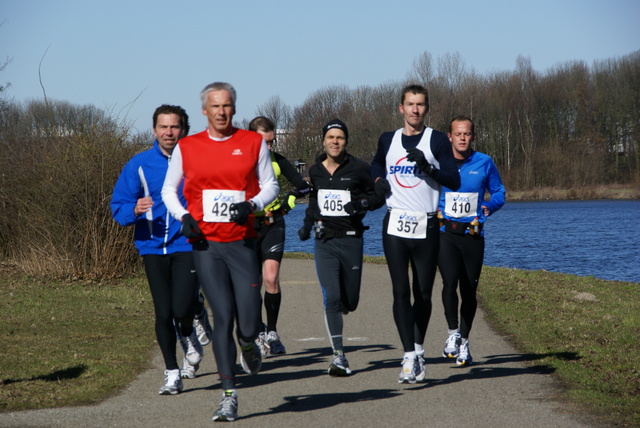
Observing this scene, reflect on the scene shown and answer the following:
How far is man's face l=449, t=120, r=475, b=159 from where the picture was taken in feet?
27.2

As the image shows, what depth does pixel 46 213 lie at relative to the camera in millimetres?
15836

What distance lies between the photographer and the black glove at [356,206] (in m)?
7.59

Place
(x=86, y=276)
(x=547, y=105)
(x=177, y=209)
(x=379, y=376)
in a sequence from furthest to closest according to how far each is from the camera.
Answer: (x=547, y=105), (x=86, y=276), (x=379, y=376), (x=177, y=209)

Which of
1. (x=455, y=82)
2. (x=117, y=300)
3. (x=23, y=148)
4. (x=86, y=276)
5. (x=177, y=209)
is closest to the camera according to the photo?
(x=177, y=209)

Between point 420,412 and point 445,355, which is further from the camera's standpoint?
point 445,355

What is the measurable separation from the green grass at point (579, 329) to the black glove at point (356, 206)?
2.18 m

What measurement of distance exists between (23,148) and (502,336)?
10.8 m

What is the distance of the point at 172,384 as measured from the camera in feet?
22.4

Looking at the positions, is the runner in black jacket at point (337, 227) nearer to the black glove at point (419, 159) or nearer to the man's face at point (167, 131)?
the black glove at point (419, 159)

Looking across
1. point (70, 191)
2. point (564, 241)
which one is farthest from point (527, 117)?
point (70, 191)

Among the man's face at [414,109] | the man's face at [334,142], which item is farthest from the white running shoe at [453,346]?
the man's face at [414,109]

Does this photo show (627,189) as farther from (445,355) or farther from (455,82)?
(445,355)

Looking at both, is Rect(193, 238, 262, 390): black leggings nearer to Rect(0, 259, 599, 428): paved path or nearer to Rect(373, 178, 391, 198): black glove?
Rect(0, 259, 599, 428): paved path

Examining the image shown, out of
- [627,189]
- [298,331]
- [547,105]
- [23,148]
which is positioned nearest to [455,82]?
[547,105]
